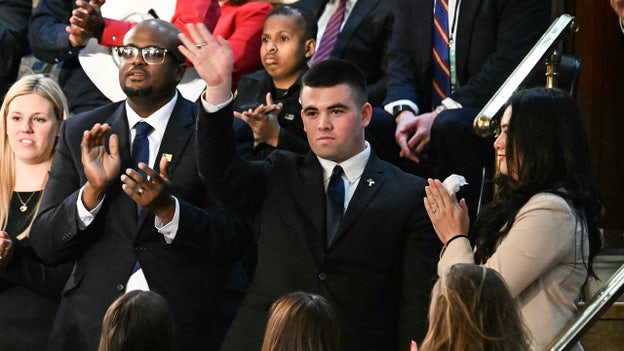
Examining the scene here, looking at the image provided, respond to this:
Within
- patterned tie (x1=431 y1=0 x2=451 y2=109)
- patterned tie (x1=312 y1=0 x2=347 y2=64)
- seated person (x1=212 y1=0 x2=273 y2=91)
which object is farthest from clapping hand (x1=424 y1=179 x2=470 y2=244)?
seated person (x1=212 y1=0 x2=273 y2=91)

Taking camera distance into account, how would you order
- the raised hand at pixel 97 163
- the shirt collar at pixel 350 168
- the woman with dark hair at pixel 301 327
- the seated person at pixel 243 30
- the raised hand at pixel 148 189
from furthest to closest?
1. the seated person at pixel 243 30
2. the raised hand at pixel 97 163
3. the shirt collar at pixel 350 168
4. the raised hand at pixel 148 189
5. the woman with dark hair at pixel 301 327

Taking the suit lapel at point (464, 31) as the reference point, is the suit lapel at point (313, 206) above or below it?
below

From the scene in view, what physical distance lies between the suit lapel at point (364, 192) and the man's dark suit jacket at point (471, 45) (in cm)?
107

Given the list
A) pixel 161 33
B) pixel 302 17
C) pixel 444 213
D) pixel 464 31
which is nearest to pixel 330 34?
pixel 302 17

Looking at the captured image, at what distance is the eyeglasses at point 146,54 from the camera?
5.36 metres

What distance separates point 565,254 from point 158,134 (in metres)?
1.98

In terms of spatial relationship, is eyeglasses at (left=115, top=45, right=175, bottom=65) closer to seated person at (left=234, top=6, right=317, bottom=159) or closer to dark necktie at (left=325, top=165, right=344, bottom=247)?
seated person at (left=234, top=6, right=317, bottom=159)

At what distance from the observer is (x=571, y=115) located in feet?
14.3

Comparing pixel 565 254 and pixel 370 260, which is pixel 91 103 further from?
pixel 565 254

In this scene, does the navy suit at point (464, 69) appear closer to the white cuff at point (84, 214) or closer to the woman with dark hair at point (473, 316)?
the white cuff at point (84, 214)

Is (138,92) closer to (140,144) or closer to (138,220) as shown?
(140,144)

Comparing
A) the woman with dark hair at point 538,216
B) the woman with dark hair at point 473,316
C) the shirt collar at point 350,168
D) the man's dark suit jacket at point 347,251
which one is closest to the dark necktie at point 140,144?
the man's dark suit jacket at point 347,251

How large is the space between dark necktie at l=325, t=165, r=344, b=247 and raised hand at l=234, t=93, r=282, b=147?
77cm

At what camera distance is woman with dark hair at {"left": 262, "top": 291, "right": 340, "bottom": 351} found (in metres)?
3.77
